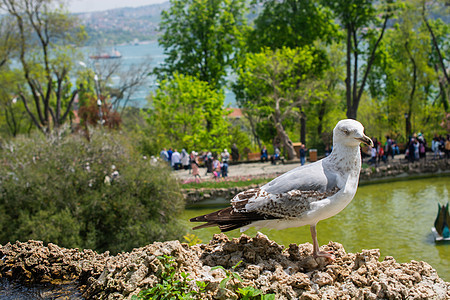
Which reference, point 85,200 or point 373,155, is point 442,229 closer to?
point 85,200

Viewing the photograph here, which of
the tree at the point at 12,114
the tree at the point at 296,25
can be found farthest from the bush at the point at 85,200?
the tree at the point at 12,114

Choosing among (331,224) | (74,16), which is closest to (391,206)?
(331,224)

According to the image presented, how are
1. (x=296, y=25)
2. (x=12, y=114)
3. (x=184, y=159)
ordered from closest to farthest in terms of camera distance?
(x=184, y=159), (x=296, y=25), (x=12, y=114)

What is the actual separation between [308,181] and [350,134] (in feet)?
2.06

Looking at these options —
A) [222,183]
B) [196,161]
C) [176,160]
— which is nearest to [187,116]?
[176,160]

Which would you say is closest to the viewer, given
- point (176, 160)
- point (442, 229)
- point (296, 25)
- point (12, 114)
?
point (442, 229)

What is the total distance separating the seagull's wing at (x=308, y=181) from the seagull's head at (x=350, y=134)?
0.34 m

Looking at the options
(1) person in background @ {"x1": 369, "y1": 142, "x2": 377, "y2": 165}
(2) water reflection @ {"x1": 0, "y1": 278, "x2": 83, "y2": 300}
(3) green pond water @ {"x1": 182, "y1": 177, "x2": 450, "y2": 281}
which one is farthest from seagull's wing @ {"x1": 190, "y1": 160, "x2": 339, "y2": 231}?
(1) person in background @ {"x1": 369, "y1": 142, "x2": 377, "y2": 165}

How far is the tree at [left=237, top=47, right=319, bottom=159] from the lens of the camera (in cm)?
2934

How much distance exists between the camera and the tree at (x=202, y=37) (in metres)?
35.9

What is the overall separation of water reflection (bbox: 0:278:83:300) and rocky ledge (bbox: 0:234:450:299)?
4.0 inches

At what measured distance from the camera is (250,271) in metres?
4.10

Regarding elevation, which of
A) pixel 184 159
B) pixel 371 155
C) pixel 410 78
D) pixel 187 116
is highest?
pixel 410 78

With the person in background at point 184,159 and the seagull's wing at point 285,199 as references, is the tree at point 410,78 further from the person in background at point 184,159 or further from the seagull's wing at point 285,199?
the seagull's wing at point 285,199
